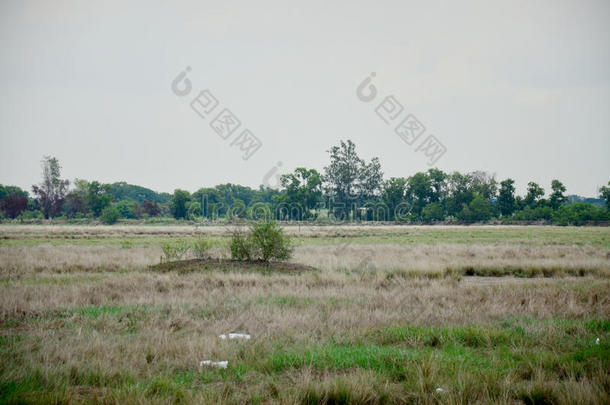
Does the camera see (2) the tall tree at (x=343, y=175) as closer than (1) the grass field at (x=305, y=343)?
No

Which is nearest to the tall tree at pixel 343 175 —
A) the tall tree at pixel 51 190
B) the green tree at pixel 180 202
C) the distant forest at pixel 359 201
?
the distant forest at pixel 359 201

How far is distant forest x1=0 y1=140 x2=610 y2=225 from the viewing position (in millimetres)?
107438

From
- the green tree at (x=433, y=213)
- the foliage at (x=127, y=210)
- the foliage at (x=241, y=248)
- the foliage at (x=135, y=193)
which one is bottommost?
Result: the foliage at (x=241, y=248)

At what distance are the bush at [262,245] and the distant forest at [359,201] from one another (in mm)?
80476

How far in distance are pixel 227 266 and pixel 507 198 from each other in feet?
387

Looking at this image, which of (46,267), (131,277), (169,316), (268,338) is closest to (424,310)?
(268,338)

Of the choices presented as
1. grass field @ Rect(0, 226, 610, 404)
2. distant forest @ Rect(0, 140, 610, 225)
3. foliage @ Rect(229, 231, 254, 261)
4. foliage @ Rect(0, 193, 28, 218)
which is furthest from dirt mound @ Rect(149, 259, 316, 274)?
foliage @ Rect(0, 193, 28, 218)

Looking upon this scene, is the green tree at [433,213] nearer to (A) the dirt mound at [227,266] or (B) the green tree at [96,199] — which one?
(B) the green tree at [96,199]

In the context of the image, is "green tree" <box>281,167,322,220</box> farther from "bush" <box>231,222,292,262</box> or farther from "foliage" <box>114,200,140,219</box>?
"bush" <box>231,222,292,262</box>

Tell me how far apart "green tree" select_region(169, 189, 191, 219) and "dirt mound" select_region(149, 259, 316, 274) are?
106 metres

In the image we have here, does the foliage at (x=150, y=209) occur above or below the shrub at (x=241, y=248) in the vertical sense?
above

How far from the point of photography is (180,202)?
120 meters

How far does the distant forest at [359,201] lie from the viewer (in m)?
107

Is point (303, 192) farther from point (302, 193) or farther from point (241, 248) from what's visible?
point (241, 248)
